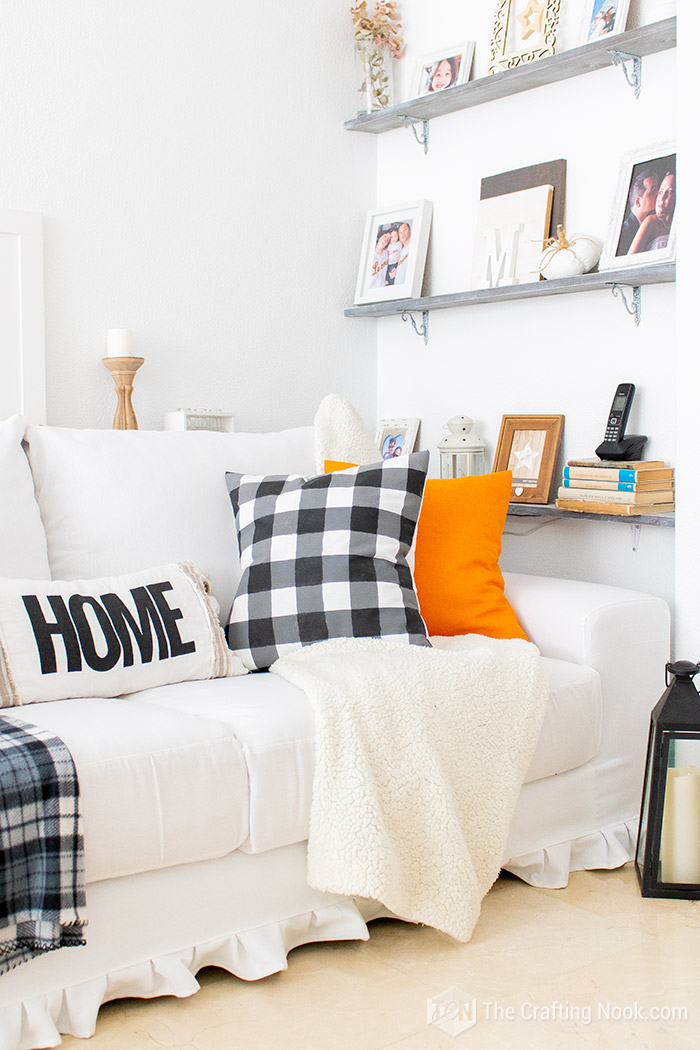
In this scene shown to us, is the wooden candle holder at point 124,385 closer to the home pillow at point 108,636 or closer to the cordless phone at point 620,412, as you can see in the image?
the home pillow at point 108,636

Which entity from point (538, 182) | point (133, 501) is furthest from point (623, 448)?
point (133, 501)

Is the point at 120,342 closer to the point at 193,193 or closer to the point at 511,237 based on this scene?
the point at 193,193

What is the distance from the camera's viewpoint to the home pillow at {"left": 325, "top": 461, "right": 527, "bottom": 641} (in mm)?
2373

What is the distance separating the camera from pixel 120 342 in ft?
9.30

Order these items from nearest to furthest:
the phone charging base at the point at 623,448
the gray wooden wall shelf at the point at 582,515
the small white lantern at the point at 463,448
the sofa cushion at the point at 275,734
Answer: the sofa cushion at the point at 275,734 → the gray wooden wall shelf at the point at 582,515 → the phone charging base at the point at 623,448 → the small white lantern at the point at 463,448

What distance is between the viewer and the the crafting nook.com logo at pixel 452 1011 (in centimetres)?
163

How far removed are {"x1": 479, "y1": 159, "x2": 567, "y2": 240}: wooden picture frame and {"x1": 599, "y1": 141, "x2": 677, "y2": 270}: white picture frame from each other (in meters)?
0.21

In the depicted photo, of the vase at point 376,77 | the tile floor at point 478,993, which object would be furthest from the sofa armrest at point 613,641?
the vase at point 376,77

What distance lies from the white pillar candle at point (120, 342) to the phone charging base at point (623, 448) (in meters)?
1.20

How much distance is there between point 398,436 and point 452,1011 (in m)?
1.98

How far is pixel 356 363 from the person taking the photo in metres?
3.46

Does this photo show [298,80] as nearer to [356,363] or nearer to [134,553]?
[356,363]

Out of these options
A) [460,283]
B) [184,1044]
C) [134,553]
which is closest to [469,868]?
[184,1044]

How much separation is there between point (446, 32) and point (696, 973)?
8.42ft
